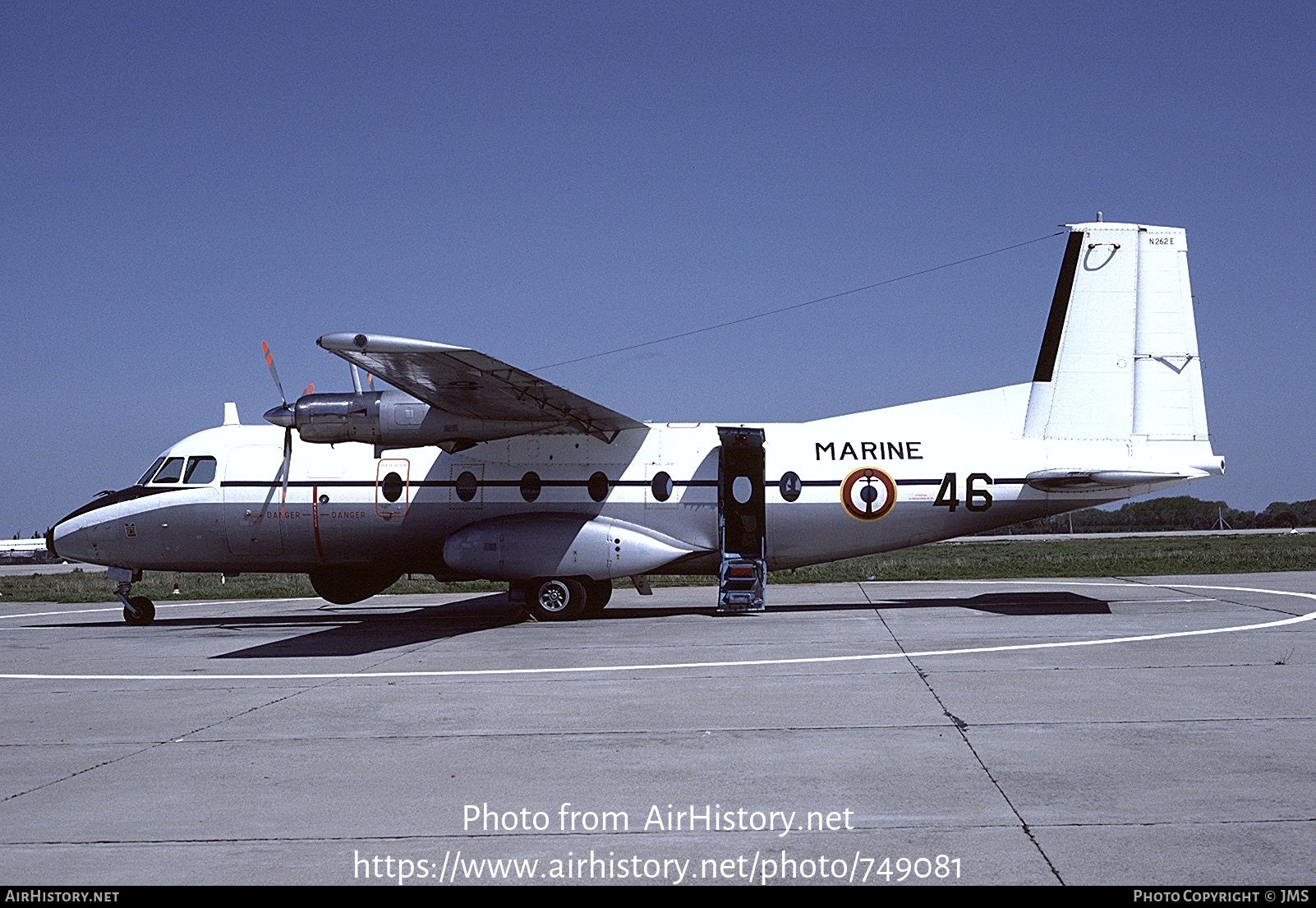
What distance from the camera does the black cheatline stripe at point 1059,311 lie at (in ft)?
A: 62.2

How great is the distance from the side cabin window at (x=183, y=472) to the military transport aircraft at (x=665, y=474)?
0.03 metres

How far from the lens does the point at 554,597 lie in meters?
19.4

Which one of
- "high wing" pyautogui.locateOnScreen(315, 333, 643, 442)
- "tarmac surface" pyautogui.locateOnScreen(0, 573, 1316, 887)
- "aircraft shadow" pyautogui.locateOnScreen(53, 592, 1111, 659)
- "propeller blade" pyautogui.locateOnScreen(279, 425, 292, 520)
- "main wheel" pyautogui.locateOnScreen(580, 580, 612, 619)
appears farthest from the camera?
"main wheel" pyautogui.locateOnScreen(580, 580, 612, 619)

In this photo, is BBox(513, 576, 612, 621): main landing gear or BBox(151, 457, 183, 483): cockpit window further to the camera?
BBox(151, 457, 183, 483): cockpit window

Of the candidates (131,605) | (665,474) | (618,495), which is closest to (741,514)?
(665,474)

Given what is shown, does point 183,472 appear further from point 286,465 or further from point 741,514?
point 741,514

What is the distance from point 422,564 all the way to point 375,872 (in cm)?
1543

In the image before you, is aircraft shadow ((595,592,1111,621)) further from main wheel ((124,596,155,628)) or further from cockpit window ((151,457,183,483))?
main wheel ((124,596,155,628))

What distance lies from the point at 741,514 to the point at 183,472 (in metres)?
10.4

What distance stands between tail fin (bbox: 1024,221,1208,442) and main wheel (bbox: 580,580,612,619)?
855cm

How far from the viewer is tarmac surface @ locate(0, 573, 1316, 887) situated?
5426 mm

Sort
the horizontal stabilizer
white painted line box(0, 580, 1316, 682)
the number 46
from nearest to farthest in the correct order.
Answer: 1. white painted line box(0, 580, 1316, 682)
2. the horizontal stabilizer
3. the number 46

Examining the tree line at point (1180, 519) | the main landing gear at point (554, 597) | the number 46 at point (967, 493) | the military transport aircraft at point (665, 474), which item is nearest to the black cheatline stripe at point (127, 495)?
the military transport aircraft at point (665, 474)

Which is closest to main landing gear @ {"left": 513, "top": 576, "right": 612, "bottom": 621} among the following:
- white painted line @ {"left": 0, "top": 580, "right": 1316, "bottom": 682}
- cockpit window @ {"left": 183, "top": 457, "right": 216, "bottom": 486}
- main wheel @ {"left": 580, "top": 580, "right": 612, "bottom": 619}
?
main wheel @ {"left": 580, "top": 580, "right": 612, "bottom": 619}
